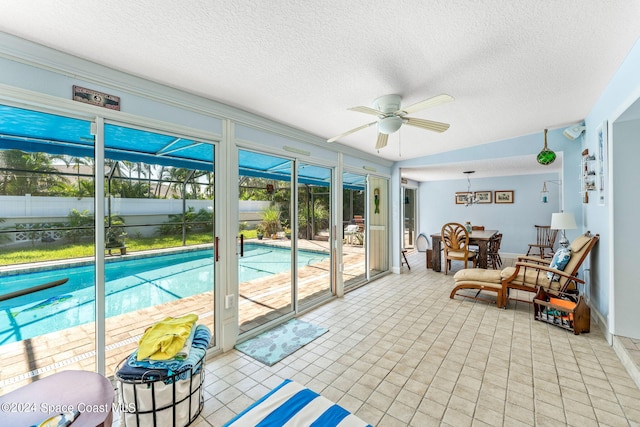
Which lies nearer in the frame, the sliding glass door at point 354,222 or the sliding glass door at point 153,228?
the sliding glass door at point 153,228

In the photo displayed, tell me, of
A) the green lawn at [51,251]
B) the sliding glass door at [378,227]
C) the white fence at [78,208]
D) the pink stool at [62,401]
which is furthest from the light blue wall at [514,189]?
the pink stool at [62,401]

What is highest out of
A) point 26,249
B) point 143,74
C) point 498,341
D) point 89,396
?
point 143,74

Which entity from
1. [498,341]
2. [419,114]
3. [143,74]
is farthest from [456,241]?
[143,74]

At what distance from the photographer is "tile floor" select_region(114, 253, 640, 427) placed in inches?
70.6

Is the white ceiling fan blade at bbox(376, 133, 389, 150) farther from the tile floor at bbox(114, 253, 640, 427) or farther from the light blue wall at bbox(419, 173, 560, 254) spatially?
the light blue wall at bbox(419, 173, 560, 254)

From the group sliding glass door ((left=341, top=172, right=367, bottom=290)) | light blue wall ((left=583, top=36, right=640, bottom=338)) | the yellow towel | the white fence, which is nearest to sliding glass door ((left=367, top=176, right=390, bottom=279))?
sliding glass door ((left=341, top=172, right=367, bottom=290))

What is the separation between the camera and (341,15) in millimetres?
1491

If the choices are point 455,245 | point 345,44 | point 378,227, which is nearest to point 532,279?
Result: point 455,245

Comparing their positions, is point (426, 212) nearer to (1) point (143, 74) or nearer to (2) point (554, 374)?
(2) point (554, 374)

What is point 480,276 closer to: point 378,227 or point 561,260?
point 561,260

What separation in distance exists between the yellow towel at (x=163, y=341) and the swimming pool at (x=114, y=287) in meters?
0.66

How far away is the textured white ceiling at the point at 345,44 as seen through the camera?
1444 mm

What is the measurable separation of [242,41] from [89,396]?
6.78ft

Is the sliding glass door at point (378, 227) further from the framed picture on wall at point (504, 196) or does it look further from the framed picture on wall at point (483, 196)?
the framed picture on wall at point (504, 196)
